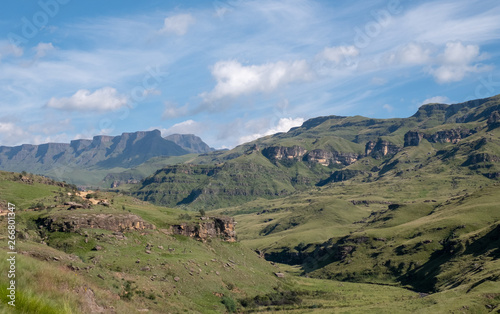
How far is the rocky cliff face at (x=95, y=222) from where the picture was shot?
85562mm

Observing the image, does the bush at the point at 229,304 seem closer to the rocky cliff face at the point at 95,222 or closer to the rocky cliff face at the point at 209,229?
the rocky cliff face at the point at 95,222

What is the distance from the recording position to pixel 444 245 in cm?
17150

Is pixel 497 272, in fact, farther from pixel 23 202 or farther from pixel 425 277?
pixel 23 202

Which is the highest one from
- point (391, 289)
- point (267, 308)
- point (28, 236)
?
point (28, 236)

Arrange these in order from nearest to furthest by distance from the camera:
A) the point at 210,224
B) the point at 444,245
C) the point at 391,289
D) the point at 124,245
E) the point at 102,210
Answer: the point at 124,245 → the point at 102,210 → the point at 210,224 → the point at 391,289 → the point at 444,245

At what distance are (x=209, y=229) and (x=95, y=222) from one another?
46449 millimetres

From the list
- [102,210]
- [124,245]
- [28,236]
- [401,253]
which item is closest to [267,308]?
[124,245]

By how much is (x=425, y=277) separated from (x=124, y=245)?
131 metres

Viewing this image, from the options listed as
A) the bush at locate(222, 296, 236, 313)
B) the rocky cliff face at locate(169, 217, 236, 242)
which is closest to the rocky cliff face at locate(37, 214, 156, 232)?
the rocky cliff face at locate(169, 217, 236, 242)

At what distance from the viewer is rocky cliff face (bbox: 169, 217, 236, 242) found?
387 ft

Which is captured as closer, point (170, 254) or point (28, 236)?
point (28, 236)

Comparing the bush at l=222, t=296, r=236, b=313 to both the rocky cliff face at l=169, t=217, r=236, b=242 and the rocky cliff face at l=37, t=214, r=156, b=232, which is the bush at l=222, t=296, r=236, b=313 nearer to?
the rocky cliff face at l=37, t=214, r=156, b=232

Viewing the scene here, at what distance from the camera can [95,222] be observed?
299 feet

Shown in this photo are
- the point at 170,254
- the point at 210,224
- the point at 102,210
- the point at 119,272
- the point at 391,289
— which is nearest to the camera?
the point at 119,272
